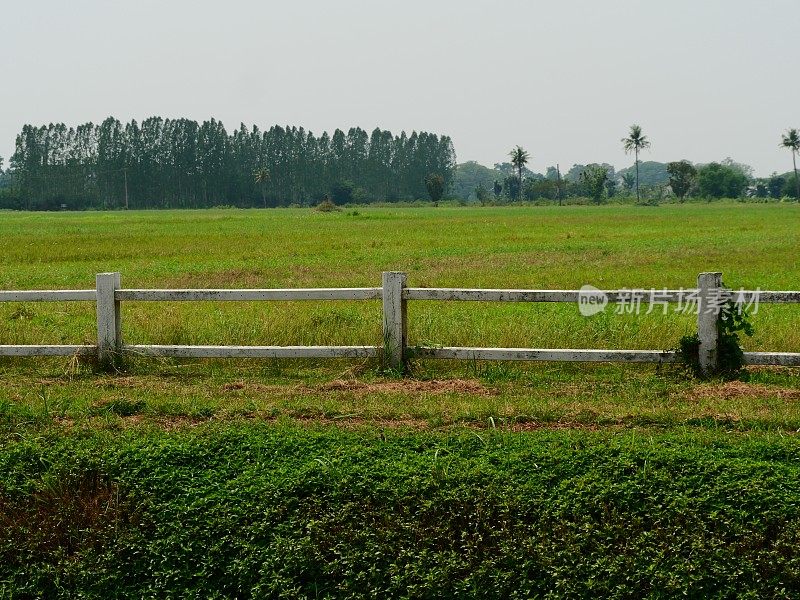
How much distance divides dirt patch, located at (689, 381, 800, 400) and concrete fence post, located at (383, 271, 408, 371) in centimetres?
295

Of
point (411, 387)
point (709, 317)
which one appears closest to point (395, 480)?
point (411, 387)

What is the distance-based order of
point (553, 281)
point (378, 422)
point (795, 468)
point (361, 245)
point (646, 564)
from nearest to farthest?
point (646, 564) < point (795, 468) < point (378, 422) < point (553, 281) < point (361, 245)

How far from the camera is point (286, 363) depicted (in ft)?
34.5

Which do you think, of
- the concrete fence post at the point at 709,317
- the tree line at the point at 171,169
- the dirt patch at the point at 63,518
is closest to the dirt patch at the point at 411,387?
the concrete fence post at the point at 709,317

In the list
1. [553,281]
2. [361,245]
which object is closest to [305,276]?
[553,281]

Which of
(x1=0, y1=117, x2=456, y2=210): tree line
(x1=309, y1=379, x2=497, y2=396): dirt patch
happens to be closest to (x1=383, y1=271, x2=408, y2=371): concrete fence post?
(x1=309, y1=379, x2=497, y2=396): dirt patch

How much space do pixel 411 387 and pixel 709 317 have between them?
306cm

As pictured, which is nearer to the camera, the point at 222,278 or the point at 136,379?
the point at 136,379

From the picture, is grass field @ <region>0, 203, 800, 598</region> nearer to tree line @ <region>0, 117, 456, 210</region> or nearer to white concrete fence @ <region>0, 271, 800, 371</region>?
white concrete fence @ <region>0, 271, 800, 371</region>

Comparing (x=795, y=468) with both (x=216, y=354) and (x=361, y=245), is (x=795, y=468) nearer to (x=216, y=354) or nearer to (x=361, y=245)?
(x=216, y=354)

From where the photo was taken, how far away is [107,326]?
33.5 ft

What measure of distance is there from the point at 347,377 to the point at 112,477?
3223 millimetres

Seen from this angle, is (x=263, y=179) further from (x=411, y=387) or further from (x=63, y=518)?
(x=63, y=518)

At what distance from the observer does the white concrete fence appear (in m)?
9.39
